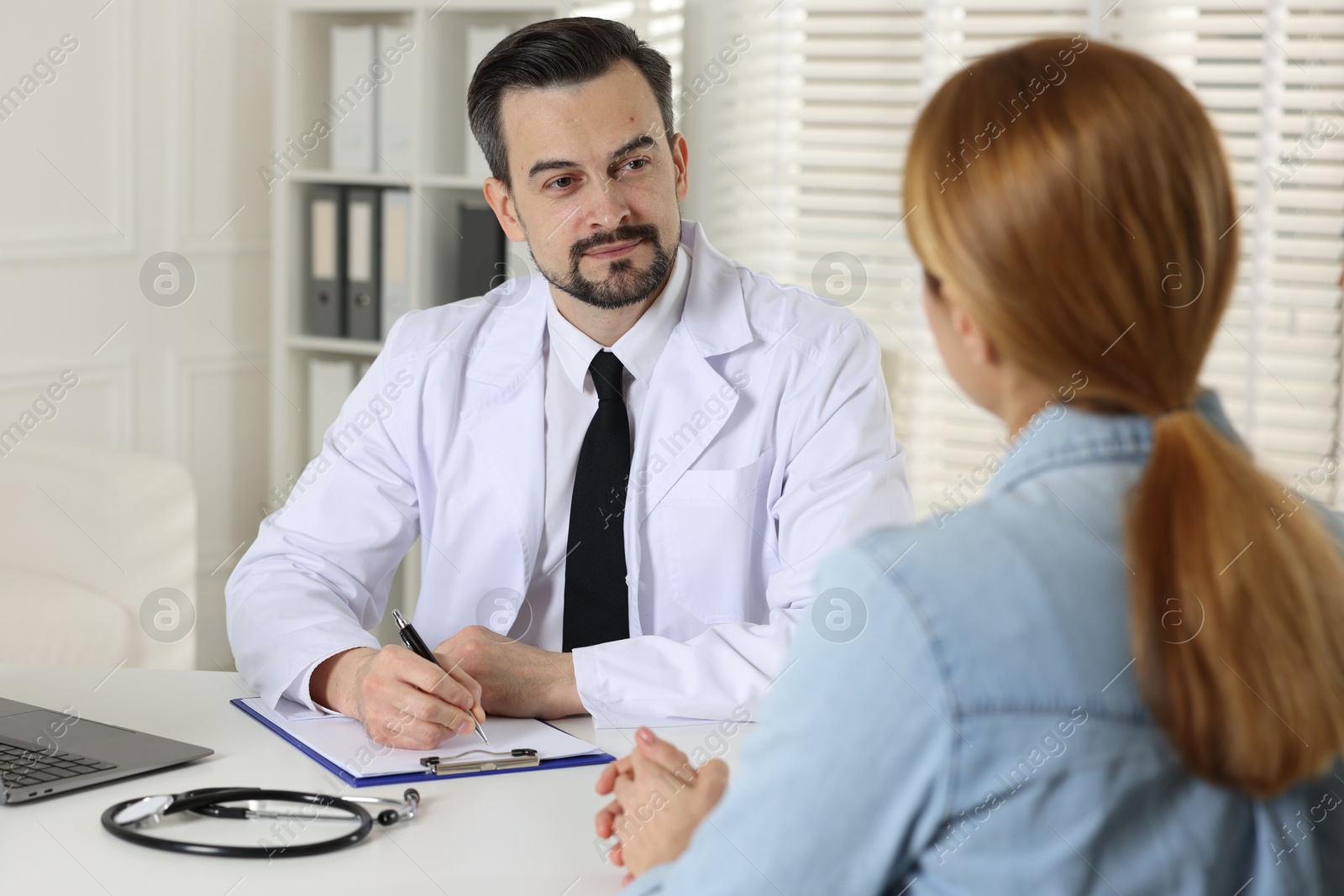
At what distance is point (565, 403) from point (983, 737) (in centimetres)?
132

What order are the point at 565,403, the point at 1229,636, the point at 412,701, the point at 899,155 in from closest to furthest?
the point at 1229,636 < the point at 412,701 < the point at 565,403 < the point at 899,155

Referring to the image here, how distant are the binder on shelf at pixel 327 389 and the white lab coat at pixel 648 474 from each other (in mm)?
1981

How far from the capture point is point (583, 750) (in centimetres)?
135

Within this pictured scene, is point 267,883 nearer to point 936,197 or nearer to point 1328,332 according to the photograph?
point 936,197

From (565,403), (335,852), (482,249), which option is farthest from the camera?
(482,249)

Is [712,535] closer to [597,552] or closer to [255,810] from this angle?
[597,552]

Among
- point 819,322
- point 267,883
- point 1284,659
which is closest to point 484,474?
point 819,322

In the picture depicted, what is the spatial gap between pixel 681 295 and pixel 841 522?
0.48 meters

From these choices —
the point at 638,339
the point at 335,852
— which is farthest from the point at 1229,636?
the point at 638,339

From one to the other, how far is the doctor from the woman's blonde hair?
95 cm

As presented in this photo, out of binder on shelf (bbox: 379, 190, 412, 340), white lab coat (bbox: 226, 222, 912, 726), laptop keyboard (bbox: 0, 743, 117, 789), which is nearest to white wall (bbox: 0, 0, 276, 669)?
binder on shelf (bbox: 379, 190, 412, 340)

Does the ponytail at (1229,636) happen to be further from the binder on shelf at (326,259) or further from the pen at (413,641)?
the binder on shelf at (326,259)

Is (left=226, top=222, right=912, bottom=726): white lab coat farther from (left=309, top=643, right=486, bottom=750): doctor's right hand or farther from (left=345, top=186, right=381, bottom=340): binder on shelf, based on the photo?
(left=345, top=186, right=381, bottom=340): binder on shelf

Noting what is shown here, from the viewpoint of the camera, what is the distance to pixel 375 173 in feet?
12.6
